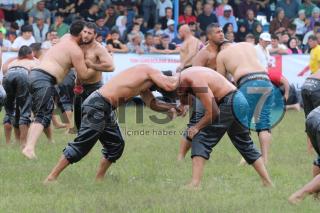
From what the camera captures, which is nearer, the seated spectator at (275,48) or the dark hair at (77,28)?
the dark hair at (77,28)

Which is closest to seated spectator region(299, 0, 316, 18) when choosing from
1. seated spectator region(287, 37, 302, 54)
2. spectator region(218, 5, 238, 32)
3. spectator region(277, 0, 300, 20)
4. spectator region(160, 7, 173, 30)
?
spectator region(277, 0, 300, 20)

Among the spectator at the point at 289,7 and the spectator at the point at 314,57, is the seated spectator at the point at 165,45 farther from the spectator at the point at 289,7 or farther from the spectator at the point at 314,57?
the spectator at the point at 289,7

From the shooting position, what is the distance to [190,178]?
999cm

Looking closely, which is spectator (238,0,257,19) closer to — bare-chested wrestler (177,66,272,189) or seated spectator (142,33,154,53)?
seated spectator (142,33,154,53)

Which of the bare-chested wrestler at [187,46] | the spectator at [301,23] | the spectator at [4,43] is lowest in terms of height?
the spectator at [301,23]

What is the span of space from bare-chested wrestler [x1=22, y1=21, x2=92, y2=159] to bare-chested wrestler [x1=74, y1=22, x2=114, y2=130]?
130 millimetres

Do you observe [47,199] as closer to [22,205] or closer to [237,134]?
[22,205]

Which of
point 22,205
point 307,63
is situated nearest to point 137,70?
point 22,205

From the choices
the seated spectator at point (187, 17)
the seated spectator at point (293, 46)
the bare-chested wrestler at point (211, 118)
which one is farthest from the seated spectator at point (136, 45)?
the bare-chested wrestler at point (211, 118)

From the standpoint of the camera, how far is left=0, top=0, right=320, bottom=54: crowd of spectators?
20.5m

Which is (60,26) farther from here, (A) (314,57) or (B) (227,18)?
(A) (314,57)

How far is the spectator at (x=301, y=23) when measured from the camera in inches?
918

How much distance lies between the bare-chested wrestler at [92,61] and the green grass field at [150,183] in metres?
0.96

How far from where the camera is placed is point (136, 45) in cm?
2023
